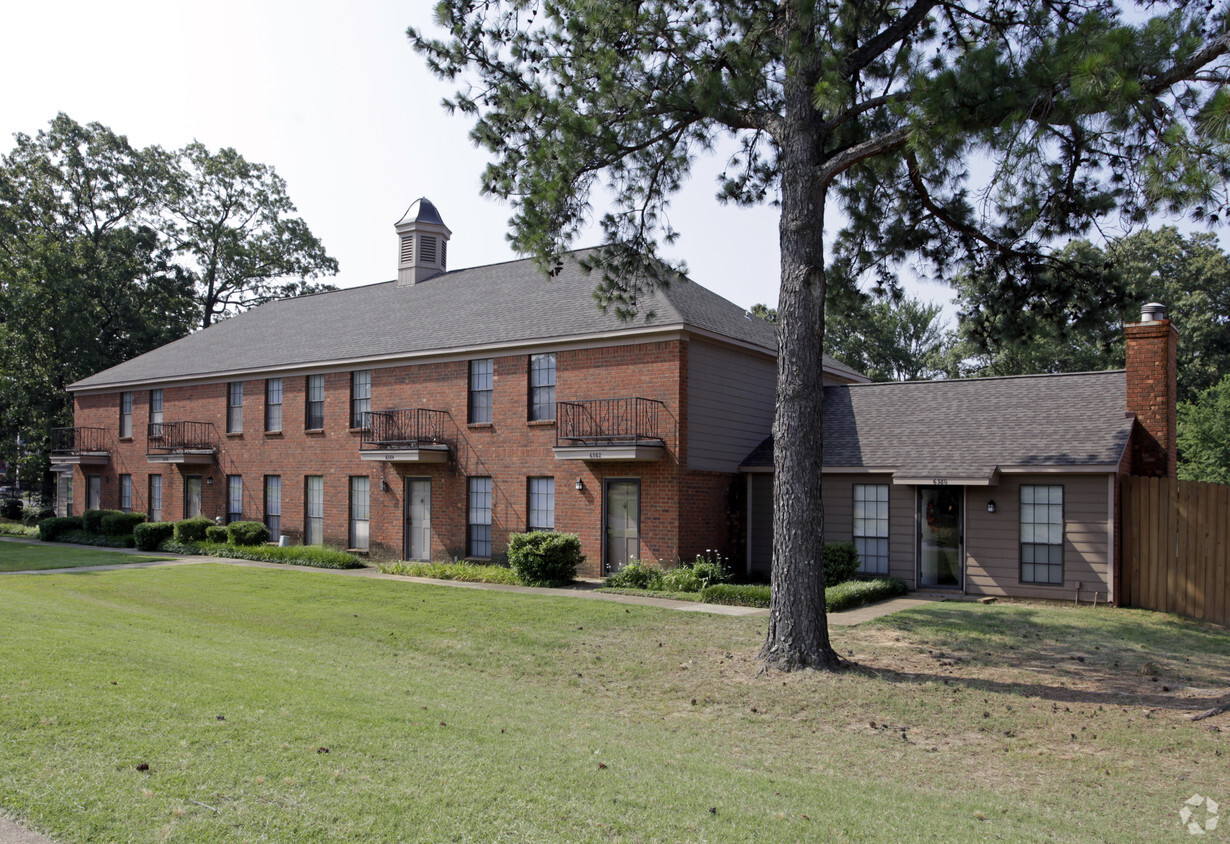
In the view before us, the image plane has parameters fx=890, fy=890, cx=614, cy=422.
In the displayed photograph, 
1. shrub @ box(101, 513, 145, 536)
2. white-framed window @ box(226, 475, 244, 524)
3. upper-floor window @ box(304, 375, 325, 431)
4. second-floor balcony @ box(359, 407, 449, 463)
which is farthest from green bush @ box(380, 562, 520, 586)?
shrub @ box(101, 513, 145, 536)

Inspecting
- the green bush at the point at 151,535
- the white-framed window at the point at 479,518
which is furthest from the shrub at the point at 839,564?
the green bush at the point at 151,535

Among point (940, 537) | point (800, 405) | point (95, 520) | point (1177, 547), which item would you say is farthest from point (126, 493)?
point (1177, 547)

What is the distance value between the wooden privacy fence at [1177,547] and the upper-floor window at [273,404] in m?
21.5

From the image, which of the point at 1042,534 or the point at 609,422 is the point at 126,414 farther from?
the point at 1042,534

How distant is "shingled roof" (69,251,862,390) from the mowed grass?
6.83 m

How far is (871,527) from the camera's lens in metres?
18.2

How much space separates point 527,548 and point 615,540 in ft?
6.86

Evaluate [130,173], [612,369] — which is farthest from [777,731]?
[130,173]

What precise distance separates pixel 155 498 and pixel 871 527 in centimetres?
2391

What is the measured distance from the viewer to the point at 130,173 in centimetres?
4438

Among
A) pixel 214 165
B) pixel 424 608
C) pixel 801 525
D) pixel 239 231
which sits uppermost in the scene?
pixel 214 165

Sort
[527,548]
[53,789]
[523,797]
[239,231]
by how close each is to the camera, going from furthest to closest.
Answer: [239,231]
[527,548]
[523,797]
[53,789]

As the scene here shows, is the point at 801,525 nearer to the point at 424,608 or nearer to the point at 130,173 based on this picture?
the point at 424,608


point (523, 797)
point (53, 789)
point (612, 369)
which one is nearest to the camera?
point (53, 789)
